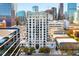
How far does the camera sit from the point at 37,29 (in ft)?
9.80

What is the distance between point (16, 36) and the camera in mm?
3016

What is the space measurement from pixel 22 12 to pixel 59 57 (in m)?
0.73

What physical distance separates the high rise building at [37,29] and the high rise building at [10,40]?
0.51 ft

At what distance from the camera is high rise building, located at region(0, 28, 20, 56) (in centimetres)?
300

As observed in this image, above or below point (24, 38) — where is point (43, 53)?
below

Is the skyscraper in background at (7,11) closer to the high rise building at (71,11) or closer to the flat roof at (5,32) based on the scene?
the flat roof at (5,32)

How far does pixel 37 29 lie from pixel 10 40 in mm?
368

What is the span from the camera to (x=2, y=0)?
9.68 feet

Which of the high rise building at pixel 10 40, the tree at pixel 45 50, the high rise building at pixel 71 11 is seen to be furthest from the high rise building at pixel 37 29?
the high rise building at pixel 71 11

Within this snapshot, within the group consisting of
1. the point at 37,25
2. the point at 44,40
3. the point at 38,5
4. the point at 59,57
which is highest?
the point at 38,5

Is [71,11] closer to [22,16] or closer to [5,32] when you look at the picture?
[22,16]

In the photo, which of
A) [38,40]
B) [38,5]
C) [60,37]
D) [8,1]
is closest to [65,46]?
[60,37]

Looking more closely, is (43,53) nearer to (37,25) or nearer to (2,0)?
(37,25)

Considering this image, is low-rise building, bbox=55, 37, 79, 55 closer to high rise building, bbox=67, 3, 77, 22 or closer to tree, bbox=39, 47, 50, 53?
tree, bbox=39, 47, 50, 53
